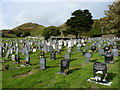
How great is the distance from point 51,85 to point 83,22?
48.2m

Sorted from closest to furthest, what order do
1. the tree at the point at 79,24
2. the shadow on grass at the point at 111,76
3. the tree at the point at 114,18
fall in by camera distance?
1. the shadow on grass at the point at 111,76
2. the tree at the point at 114,18
3. the tree at the point at 79,24

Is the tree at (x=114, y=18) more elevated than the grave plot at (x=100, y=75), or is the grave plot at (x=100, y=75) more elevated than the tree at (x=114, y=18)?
the tree at (x=114, y=18)

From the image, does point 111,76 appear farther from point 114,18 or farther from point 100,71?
point 114,18

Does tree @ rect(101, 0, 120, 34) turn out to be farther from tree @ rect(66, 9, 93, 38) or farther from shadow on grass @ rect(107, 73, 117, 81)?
tree @ rect(66, 9, 93, 38)

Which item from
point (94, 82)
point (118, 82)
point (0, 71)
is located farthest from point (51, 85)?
point (0, 71)

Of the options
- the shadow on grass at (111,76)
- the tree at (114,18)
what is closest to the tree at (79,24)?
the tree at (114,18)

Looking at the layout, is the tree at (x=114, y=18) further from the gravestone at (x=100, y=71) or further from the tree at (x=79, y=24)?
the tree at (x=79, y=24)

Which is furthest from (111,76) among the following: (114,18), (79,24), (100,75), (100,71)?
(79,24)

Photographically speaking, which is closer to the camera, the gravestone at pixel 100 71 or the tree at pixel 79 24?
the gravestone at pixel 100 71

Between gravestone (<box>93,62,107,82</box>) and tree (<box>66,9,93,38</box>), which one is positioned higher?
tree (<box>66,9,93,38</box>)

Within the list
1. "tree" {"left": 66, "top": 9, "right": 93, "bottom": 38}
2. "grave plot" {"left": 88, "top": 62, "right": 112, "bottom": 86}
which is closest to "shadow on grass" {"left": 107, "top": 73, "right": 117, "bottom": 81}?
"grave plot" {"left": 88, "top": 62, "right": 112, "bottom": 86}

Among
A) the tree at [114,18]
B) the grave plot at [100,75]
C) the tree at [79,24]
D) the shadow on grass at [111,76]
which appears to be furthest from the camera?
the tree at [79,24]

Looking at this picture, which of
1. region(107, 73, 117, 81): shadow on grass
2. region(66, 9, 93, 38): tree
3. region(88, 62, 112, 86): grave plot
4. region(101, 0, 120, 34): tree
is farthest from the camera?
region(66, 9, 93, 38): tree

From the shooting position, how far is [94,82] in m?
8.98
